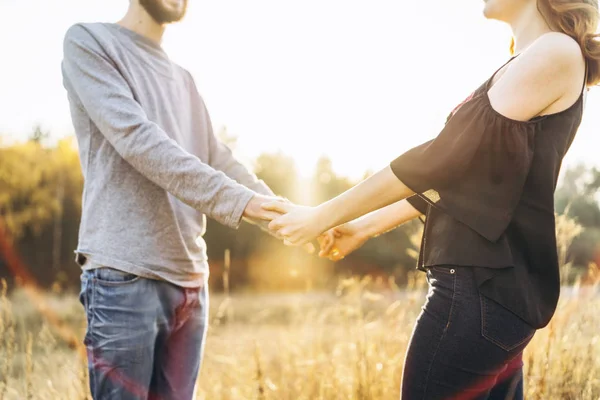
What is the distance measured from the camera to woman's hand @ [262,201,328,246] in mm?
1845

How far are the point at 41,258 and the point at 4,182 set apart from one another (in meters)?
2.81

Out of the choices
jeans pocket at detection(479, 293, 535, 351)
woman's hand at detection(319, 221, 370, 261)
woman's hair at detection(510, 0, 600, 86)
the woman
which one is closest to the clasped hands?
woman's hand at detection(319, 221, 370, 261)

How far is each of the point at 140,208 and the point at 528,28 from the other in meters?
1.22

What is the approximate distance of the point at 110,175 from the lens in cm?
170

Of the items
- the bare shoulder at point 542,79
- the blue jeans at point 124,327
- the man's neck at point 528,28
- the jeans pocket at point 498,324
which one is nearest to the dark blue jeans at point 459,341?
the jeans pocket at point 498,324

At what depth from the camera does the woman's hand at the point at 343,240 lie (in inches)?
91.1

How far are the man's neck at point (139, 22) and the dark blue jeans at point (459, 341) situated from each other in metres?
1.26

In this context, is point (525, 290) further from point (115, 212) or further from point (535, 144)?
point (115, 212)

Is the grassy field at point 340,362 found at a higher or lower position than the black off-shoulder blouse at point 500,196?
lower

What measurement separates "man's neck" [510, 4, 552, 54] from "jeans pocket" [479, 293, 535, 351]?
2.21 feet

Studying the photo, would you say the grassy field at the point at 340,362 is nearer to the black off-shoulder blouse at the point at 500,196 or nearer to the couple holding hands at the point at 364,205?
the couple holding hands at the point at 364,205

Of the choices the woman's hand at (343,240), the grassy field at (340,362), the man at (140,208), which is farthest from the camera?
the grassy field at (340,362)

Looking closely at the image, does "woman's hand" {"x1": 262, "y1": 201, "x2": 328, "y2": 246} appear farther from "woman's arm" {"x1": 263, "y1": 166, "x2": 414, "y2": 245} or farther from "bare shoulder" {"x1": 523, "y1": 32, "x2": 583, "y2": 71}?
"bare shoulder" {"x1": 523, "y1": 32, "x2": 583, "y2": 71}

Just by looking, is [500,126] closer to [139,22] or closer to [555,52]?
[555,52]
